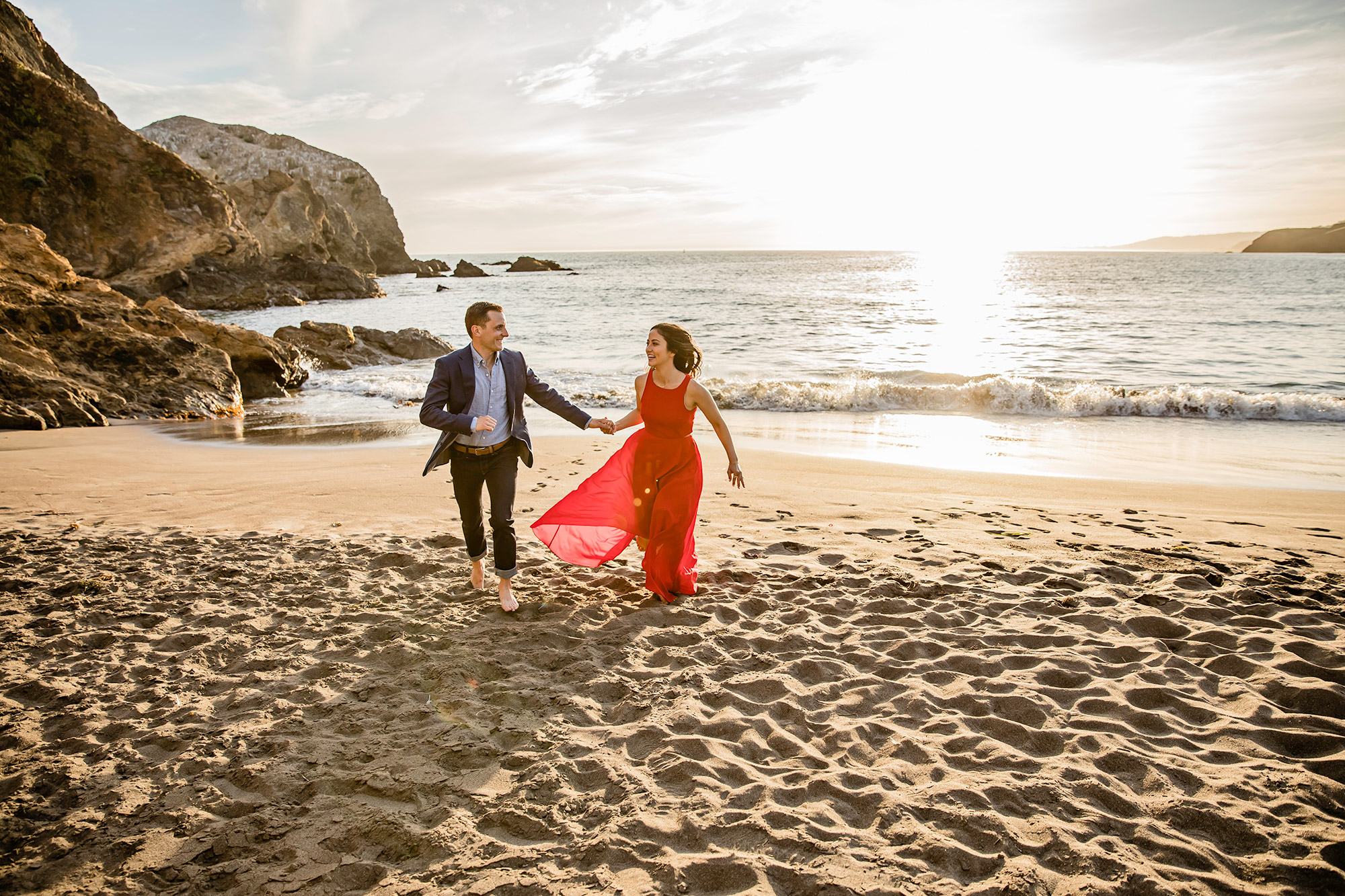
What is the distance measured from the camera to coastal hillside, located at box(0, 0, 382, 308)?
2719 centimetres

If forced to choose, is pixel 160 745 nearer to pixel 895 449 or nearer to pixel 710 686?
pixel 710 686

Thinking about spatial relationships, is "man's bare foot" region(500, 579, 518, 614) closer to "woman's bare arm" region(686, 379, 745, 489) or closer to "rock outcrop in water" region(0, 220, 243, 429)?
"woman's bare arm" region(686, 379, 745, 489)

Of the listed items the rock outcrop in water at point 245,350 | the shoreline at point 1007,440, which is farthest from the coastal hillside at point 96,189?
the shoreline at point 1007,440

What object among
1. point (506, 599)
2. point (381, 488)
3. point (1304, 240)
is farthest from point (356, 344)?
point (1304, 240)

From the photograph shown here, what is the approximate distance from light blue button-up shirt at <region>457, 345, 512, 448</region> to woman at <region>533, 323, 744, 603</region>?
0.88 m

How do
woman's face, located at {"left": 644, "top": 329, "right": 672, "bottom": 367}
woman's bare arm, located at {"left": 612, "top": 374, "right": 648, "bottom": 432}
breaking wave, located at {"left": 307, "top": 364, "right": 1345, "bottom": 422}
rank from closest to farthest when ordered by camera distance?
woman's face, located at {"left": 644, "top": 329, "right": 672, "bottom": 367}, woman's bare arm, located at {"left": 612, "top": 374, "right": 648, "bottom": 432}, breaking wave, located at {"left": 307, "top": 364, "right": 1345, "bottom": 422}

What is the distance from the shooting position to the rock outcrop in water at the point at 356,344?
737 inches

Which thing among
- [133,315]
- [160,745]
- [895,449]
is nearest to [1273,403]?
[895,449]

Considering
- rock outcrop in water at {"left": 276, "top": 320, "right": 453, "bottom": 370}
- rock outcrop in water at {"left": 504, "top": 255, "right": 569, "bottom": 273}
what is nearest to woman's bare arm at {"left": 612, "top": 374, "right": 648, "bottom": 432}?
rock outcrop in water at {"left": 276, "top": 320, "right": 453, "bottom": 370}

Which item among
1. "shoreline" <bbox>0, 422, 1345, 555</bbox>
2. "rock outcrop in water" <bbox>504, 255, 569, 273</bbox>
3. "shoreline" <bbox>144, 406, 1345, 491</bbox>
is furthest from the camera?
"rock outcrop in water" <bbox>504, 255, 569, 273</bbox>

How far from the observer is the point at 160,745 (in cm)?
313

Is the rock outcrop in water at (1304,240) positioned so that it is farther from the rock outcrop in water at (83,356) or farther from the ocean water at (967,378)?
the rock outcrop in water at (83,356)

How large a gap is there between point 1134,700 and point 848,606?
1.66 m

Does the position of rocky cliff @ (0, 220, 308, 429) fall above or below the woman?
above
